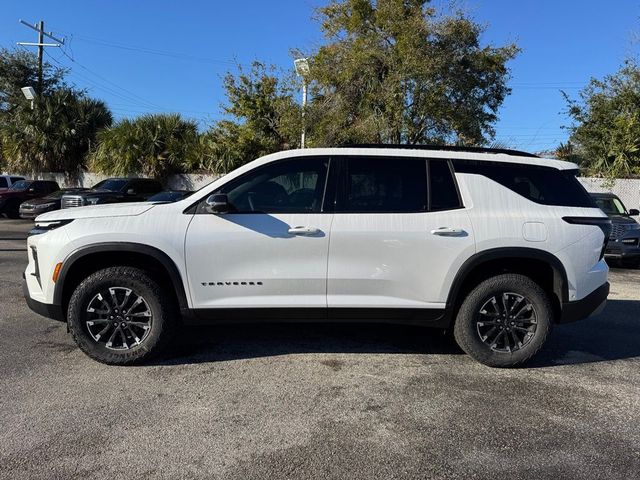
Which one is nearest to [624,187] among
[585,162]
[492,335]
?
[585,162]

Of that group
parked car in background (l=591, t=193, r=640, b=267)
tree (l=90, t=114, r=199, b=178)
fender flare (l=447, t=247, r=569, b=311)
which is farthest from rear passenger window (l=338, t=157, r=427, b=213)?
tree (l=90, t=114, r=199, b=178)

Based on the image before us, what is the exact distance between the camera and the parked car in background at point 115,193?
50.5 ft

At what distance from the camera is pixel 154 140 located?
73.7 ft

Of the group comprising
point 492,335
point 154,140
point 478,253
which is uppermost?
point 154,140

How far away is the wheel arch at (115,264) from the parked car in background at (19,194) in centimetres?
1823

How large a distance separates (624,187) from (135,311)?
735 inches

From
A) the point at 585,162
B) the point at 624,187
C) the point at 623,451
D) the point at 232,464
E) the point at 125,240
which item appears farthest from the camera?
the point at 585,162

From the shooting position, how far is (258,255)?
169 inches

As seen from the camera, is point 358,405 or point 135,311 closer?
point 358,405

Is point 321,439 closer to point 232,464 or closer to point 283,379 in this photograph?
point 232,464

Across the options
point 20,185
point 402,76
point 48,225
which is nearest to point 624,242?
point 402,76

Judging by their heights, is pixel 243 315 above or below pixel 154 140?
below

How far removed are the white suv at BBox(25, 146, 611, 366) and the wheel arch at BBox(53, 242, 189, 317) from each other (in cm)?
1

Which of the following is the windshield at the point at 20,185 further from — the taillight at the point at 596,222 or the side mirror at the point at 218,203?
the taillight at the point at 596,222
